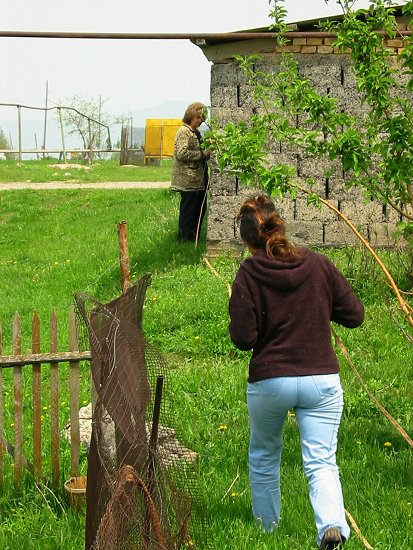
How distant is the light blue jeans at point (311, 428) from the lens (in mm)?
4441

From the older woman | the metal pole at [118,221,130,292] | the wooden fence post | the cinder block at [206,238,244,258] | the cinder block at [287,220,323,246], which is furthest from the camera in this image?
the wooden fence post

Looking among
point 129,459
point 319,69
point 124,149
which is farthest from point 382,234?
point 124,149

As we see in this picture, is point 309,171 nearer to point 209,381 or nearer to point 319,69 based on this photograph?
point 319,69

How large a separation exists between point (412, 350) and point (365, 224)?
12.2ft

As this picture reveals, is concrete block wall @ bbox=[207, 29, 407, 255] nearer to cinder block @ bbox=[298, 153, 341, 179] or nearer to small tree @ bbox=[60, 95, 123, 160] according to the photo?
cinder block @ bbox=[298, 153, 341, 179]

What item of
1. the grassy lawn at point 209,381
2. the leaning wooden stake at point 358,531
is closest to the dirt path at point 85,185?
the grassy lawn at point 209,381

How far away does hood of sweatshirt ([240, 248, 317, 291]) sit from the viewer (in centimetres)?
449

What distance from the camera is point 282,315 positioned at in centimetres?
452

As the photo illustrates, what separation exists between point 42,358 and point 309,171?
6681 mm

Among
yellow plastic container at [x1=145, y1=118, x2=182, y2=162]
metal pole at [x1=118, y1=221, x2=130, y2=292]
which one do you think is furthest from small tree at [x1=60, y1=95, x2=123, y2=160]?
metal pole at [x1=118, y1=221, x2=130, y2=292]

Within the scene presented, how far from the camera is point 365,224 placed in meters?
11.8

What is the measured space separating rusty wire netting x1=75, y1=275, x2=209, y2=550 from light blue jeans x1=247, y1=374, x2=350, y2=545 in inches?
25.2

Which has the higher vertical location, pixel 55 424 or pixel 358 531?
pixel 55 424

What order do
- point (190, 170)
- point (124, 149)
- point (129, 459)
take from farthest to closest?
point (124, 149), point (190, 170), point (129, 459)
